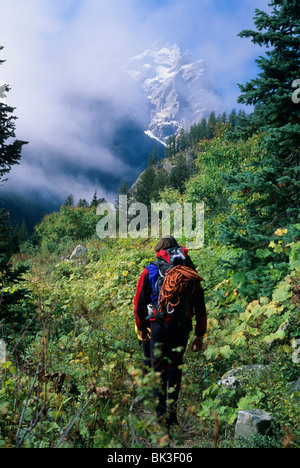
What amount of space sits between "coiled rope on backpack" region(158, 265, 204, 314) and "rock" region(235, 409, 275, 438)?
124cm

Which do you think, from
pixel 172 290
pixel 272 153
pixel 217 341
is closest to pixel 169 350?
pixel 172 290

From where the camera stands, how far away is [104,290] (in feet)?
25.3

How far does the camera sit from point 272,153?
5.41 metres

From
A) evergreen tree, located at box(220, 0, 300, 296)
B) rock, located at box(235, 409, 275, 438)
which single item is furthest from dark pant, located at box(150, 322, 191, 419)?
evergreen tree, located at box(220, 0, 300, 296)

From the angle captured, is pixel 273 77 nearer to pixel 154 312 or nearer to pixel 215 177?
pixel 154 312

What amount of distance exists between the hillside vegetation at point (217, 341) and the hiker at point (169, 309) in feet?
0.85

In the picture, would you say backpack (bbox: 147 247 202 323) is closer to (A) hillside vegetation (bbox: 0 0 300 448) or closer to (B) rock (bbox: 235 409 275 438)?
(A) hillside vegetation (bbox: 0 0 300 448)

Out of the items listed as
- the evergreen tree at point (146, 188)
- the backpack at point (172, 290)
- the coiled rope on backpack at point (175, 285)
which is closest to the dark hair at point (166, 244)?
the backpack at point (172, 290)

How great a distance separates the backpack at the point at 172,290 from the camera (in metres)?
2.89

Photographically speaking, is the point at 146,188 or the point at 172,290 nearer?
the point at 172,290

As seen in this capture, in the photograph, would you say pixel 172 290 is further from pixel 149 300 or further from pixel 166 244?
pixel 166 244

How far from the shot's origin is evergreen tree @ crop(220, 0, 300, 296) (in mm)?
4938

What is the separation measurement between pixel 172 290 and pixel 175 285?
5 centimetres
